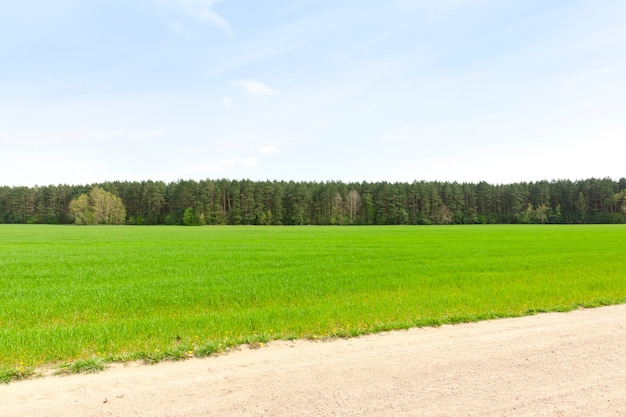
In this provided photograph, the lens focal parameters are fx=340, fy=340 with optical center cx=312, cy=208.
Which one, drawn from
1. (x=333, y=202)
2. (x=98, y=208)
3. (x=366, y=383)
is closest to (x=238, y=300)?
(x=366, y=383)

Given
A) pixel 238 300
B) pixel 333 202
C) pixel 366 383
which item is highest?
pixel 333 202

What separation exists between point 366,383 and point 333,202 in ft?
405

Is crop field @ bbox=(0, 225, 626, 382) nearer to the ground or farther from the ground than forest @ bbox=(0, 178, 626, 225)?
nearer to the ground

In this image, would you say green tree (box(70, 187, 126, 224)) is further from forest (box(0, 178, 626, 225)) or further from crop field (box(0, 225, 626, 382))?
crop field (box(0, 225, 626, 382))

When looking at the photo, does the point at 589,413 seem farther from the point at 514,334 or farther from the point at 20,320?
the point at 20,320

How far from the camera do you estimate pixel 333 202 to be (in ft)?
421

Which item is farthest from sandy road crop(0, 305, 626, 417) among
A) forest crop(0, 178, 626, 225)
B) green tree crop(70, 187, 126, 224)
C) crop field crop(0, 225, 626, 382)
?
green tree crop(70, 187, 126, 224)

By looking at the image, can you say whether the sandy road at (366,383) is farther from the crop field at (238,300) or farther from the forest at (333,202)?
the forest at (333,202)

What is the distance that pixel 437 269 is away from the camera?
61.1ft

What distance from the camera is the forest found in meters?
122

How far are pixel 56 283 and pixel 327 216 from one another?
373ft

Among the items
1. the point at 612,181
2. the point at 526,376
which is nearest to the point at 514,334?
the point at 526,376

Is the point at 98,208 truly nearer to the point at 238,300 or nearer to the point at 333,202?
the point at 333,202

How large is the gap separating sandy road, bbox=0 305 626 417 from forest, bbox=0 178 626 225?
115252 mm
